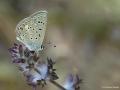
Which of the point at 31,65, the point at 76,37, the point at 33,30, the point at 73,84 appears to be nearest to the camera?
the point at 31,65

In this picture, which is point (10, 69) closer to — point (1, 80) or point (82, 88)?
point (1, 80)

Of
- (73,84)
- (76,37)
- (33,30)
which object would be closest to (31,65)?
(33,30)

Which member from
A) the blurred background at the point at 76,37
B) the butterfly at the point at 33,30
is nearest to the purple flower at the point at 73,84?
the butterfly at the point at 33,30

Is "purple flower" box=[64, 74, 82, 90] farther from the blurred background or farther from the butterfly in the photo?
the blurred background

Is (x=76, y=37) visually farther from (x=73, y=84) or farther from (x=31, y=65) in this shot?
(x=31, y=65)

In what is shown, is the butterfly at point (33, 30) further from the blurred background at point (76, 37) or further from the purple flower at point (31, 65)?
the blurred background at point (76, 37)

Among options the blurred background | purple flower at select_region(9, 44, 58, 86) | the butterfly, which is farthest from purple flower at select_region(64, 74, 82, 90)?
the blurred background

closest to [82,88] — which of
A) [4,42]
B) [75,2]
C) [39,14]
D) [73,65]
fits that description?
[73,65]
